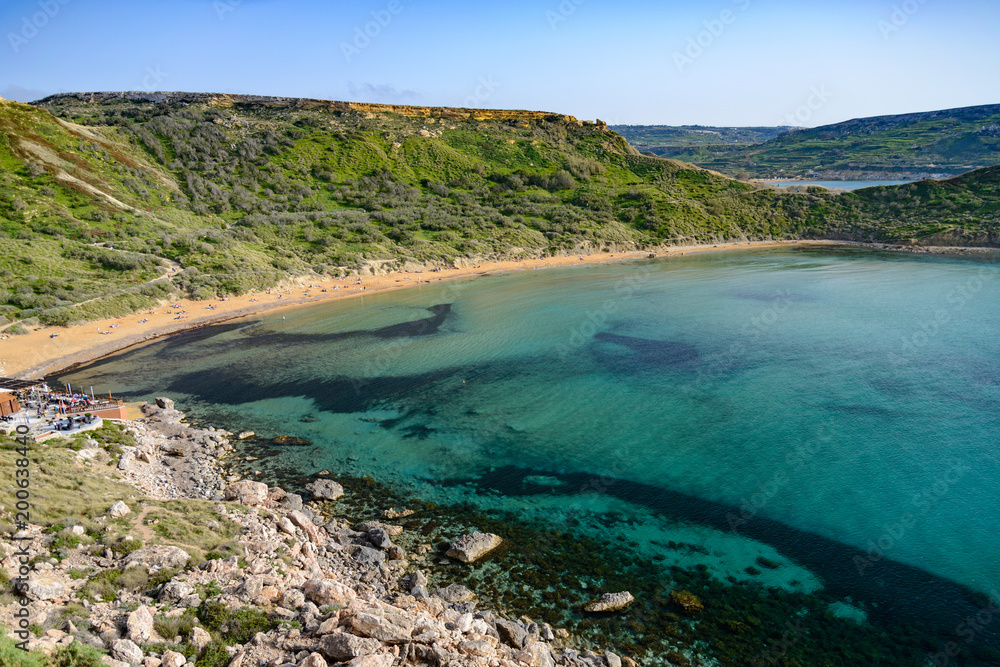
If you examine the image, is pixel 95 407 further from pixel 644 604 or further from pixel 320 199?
pixel 320 199

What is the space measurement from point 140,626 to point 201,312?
42.3 m

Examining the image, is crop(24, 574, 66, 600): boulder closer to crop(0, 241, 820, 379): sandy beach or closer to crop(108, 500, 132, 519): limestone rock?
crop(108, 500, 132, 519): limestone rock

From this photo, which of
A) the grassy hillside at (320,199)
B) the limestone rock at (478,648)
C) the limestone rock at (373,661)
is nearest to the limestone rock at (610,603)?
the limestone rock at (478,648)

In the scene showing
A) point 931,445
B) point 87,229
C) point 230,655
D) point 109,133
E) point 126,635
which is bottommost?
point 931,445

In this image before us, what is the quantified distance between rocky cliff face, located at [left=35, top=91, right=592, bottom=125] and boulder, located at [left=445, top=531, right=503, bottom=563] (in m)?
108

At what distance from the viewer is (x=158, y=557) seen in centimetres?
1389

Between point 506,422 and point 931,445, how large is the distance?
18.9m

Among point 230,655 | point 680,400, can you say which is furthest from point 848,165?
point 230,655

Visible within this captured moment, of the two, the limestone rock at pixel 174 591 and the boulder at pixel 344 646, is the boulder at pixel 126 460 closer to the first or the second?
the limestone rock at pixel 174 591

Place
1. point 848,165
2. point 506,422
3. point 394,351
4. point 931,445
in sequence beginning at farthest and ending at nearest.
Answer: point 848,165, point 394,351, point 506,422, point 931,445

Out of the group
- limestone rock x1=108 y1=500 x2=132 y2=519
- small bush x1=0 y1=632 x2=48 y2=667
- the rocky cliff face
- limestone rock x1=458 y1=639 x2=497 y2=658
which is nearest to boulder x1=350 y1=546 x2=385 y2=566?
limestone rock x1=458 y1=639 x2=497 y2=658

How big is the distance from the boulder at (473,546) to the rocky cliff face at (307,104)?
10817 centimetres

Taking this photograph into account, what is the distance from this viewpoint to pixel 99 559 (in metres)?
13.6

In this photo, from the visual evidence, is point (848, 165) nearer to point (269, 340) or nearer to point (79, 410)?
point (269, 340)
